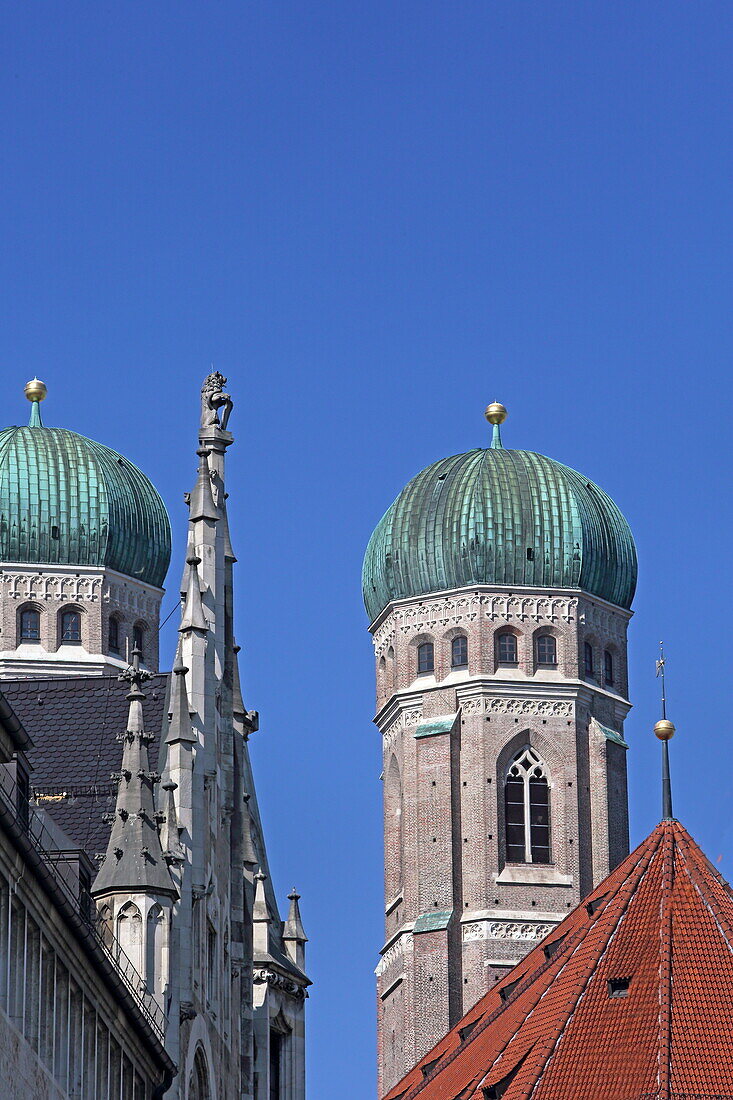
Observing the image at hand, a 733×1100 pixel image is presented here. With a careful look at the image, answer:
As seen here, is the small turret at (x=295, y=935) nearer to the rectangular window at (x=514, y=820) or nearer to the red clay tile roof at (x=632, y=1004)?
the red clay tile roof at (x=632, y=1004)

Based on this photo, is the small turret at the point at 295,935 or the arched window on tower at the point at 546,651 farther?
the arched window on tower at the point at 546,651

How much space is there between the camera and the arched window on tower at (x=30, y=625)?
8769cm

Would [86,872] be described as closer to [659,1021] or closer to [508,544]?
[659,1021]

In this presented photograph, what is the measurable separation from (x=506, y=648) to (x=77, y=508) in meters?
20.5

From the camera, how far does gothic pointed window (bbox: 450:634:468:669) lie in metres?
104

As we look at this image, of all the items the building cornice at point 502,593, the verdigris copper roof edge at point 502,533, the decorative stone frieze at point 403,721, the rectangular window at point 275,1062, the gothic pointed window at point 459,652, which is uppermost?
the verdigris copper roof edge at point 502,533

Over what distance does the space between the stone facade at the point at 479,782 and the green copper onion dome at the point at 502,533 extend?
671 millimetres

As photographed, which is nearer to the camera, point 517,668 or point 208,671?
point 208,671

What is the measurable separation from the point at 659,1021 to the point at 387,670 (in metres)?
43.2

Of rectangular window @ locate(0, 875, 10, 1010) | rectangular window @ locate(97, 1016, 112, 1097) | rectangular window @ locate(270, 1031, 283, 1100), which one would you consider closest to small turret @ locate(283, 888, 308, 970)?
rectangular window @ locate(270, 1031, 283, 1100)

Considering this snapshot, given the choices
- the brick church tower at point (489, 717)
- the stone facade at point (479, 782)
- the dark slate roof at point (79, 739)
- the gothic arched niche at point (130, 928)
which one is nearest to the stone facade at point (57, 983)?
the gothic arched niche at point (130, 928)

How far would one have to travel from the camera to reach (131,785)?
41.4 meters

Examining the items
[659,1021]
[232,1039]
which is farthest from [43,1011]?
[659,1021]

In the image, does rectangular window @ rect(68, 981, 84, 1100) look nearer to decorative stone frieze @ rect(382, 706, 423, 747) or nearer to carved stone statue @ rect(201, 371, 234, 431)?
carved stone statue @ rect(201, 371, 234, 431)
